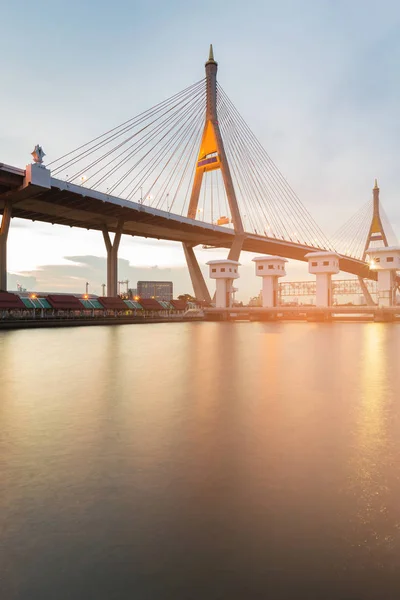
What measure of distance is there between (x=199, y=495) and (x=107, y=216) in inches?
2013

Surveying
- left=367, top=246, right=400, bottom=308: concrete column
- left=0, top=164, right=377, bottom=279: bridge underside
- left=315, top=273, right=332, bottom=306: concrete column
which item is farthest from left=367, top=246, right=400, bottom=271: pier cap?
left=0, top=164, right=377, bottom=279: bridge underside

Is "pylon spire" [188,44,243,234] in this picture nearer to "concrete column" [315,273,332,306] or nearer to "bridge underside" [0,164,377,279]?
"bridge underside" [0,164,377,279]

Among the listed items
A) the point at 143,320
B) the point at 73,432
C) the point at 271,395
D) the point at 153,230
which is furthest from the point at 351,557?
the point at 153,230

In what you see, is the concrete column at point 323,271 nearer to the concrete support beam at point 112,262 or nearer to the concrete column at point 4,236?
the concrete support beam at point 112,262

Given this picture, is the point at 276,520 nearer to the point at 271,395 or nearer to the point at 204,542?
the point at 204,542

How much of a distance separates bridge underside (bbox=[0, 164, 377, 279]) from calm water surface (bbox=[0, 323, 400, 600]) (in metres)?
35.3

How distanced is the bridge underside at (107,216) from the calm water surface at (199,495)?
35.3m

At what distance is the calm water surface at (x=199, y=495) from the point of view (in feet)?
9.20

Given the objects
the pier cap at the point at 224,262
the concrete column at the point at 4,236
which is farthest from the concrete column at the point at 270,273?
the concrete column at the point at 4,236

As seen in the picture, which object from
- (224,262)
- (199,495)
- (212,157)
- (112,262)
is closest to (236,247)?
(224,262)

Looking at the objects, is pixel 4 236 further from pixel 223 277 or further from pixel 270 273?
pixel 270 273

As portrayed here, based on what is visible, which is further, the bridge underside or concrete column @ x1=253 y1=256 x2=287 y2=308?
concrete column @ x1=253 y1=256 x2=287 y2=308

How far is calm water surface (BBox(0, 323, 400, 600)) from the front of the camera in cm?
280

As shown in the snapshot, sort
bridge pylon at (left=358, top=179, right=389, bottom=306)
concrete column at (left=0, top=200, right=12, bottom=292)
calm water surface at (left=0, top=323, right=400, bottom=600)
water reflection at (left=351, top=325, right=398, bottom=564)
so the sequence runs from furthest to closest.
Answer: bridge pylon at (left=358, top=179, right=389, bottom=306) → concrete column at (left=0, top=200, right=12, bottom=292) → water reflection at (left=351, top=325, right=398, bottom=564) → calm water surface at (left=0, top=323, right=400, bottom=600)
